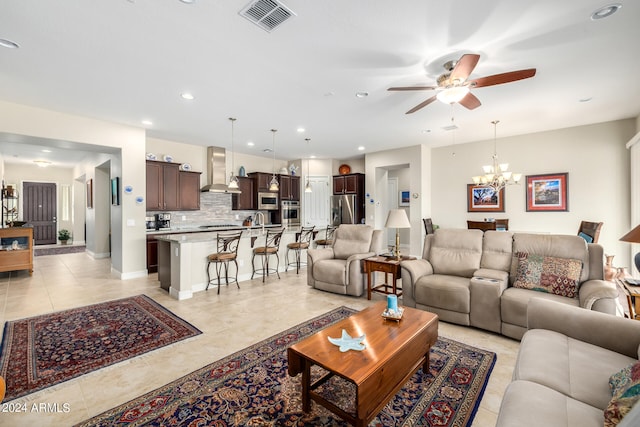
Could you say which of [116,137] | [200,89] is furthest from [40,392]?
[116,137]

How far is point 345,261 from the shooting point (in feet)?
15.0

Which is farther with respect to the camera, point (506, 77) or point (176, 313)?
point (176, 313)

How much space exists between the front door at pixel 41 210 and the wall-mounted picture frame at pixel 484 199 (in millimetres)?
13718

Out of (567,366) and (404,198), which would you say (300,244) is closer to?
(567,366)

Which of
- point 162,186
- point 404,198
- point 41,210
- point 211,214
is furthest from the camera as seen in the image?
point 41,210

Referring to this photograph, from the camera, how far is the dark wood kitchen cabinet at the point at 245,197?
8.01 metres

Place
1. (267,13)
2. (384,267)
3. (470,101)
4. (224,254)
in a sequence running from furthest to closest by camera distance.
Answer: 1. (224,254)
2. (384,267)
3. (470,101)
4. (267,13)

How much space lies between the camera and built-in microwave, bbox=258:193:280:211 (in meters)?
8.26

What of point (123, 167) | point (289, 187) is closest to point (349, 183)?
point (289, 187)

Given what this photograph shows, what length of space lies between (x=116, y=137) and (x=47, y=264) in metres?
4.23

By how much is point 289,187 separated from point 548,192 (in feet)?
21.3

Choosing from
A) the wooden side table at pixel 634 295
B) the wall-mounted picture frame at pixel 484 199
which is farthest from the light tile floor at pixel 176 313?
the wall-mounted picture frame at pixel 484 199

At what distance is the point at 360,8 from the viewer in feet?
7.54

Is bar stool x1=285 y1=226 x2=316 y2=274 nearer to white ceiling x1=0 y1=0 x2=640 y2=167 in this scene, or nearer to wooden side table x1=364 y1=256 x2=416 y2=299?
wooden side table x1=364 y1=256 x2=416 y2=299
